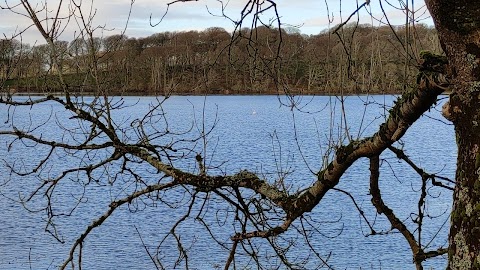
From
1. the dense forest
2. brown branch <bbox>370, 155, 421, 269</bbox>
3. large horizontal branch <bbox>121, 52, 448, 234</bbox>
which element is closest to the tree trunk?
large horizontal branch <bbox>121, 52, 448, 234</bbox>

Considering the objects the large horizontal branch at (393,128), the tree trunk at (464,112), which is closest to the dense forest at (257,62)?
the large horizontal branch at (393,128)

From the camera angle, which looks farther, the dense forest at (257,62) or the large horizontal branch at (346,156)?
the dense forest at (257,62)

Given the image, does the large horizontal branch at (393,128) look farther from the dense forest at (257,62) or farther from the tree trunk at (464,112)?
the dense forest at (257,62)

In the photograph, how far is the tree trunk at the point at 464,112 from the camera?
5.41 ft

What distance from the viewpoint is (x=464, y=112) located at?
1.74 metres

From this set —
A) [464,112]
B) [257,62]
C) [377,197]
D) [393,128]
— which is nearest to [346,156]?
[393,128]

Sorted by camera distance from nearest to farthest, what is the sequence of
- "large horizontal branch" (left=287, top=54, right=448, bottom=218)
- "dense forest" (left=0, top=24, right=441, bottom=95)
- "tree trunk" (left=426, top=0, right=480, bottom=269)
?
"tree trunk" (left=426, top=0, right=480, bottom=269) → "large horizontal branch" (left=287, top=54, right=448, bottom=218) → "dense forest" (left=0, top=24, right=441, bottom=95)

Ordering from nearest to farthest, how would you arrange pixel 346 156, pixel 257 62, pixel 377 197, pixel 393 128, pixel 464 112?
pixel 464 112, pixel 393 128, pixel 346 156, pixel 377 197, pixel 257 62

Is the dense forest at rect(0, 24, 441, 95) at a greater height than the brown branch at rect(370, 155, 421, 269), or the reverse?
the dense forest at rect(0, 24, 441, 95)

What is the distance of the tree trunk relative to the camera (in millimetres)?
1647

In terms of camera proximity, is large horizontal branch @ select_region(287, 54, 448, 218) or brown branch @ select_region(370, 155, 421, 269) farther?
brown branch @ select_region(370, 155, 421, 269)

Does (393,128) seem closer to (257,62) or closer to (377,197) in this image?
(377,197)

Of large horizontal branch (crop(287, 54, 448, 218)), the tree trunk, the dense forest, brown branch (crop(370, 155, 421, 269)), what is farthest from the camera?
the dense forest

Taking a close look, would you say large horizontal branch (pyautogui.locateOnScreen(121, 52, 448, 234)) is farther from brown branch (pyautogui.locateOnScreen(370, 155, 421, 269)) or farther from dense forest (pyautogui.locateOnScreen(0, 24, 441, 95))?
dense forest (pyautogui.locateOnScreen(0, 24, 441, 95))
